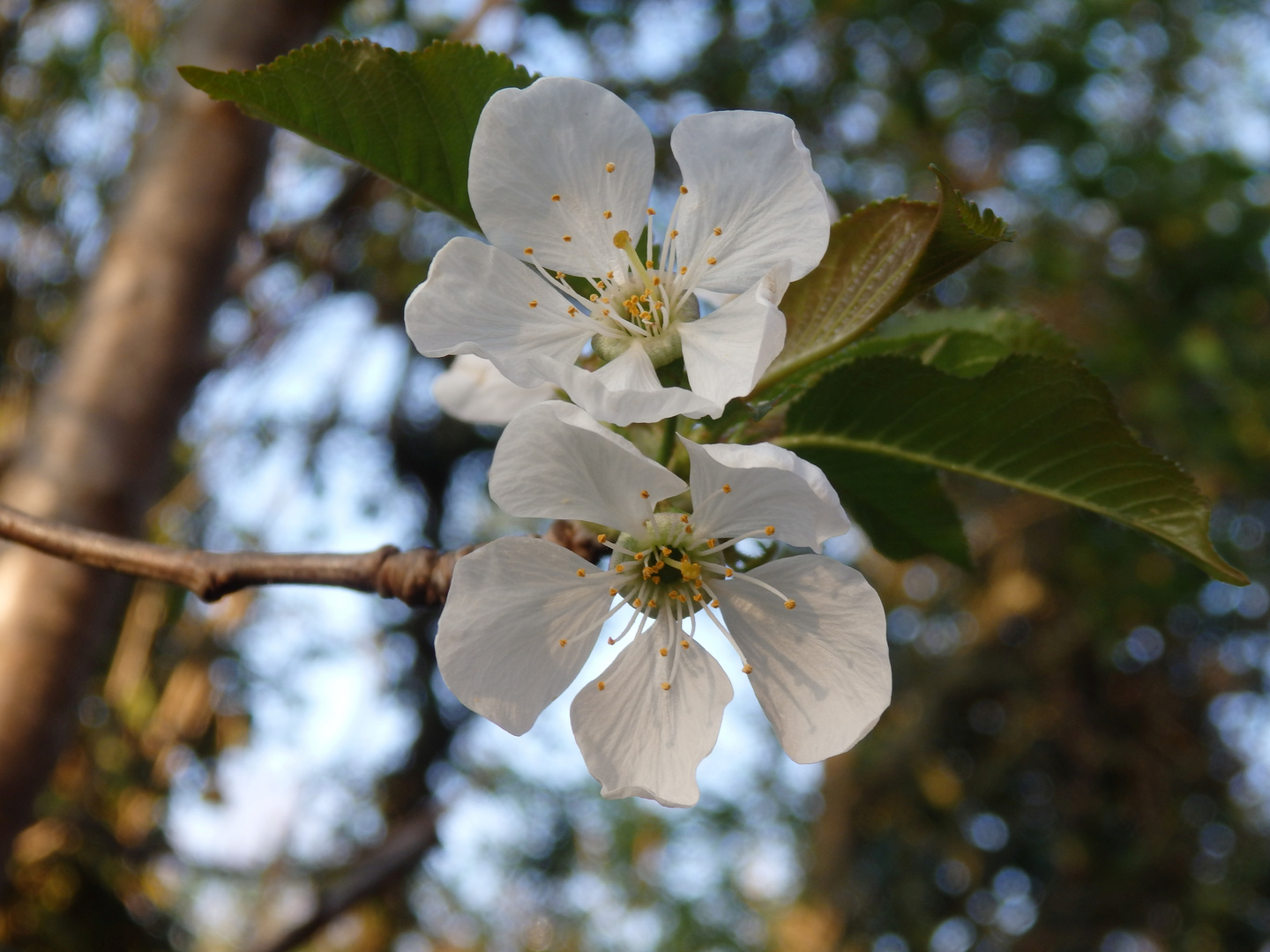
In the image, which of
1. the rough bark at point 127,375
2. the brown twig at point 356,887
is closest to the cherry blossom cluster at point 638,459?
the rough bark at point 127,375

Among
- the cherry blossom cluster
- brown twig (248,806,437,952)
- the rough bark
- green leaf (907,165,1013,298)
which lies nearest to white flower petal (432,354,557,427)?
the cherry blossom cluster

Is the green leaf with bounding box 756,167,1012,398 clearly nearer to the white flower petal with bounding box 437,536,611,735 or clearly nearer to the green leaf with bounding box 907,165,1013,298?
the green leaf with bounding box 907,165,1013,298

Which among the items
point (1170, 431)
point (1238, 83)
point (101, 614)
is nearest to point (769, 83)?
point (1170, 431)

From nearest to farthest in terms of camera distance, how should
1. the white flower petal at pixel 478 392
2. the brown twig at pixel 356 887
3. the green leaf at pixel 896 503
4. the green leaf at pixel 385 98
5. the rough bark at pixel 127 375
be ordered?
1. the green leaf at pixel 385 98
2. the green leaf at pixel 896 503
3. the white flower petal at pixel 478 392
4. the rough bark at pixel 127 375
5. the brown twig at pixel 356 887

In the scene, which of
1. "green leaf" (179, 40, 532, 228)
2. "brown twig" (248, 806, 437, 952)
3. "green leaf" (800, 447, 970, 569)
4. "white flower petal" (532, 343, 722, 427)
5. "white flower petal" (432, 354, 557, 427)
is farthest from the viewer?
"brown twig" (248, 806, 437, 952)

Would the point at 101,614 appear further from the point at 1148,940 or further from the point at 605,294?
the point at 1148,940

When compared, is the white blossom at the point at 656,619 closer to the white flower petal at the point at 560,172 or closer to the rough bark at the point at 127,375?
the white flower petal at the point at 560,172
